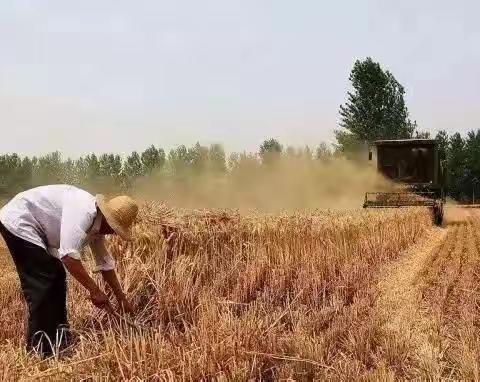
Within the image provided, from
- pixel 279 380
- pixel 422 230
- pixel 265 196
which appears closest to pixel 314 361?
pixel 279 380

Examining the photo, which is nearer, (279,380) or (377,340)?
(279,380)

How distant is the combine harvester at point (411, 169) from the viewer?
664 inches

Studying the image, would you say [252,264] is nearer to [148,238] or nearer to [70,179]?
[148,238]

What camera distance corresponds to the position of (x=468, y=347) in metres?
3.76

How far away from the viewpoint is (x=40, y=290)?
13.1ft

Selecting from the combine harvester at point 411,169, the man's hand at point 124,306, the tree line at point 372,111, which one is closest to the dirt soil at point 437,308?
the man's hand at point 124,306

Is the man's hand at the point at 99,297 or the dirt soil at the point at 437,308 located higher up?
the man's hand at the point at 99,297

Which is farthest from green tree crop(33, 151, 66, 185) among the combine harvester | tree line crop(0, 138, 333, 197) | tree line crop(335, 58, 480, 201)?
the combine harvester

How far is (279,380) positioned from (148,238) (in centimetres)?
319

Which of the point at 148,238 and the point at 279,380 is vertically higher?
the point at 148,238

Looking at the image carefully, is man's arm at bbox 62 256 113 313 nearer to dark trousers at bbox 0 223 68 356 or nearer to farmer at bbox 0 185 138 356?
farmer at bbox 0 185 138 356

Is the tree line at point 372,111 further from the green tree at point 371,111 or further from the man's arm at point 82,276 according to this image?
the man's arm at point 82,276

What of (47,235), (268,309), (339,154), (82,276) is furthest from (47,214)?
(339,154)

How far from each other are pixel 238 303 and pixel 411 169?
1403cm
